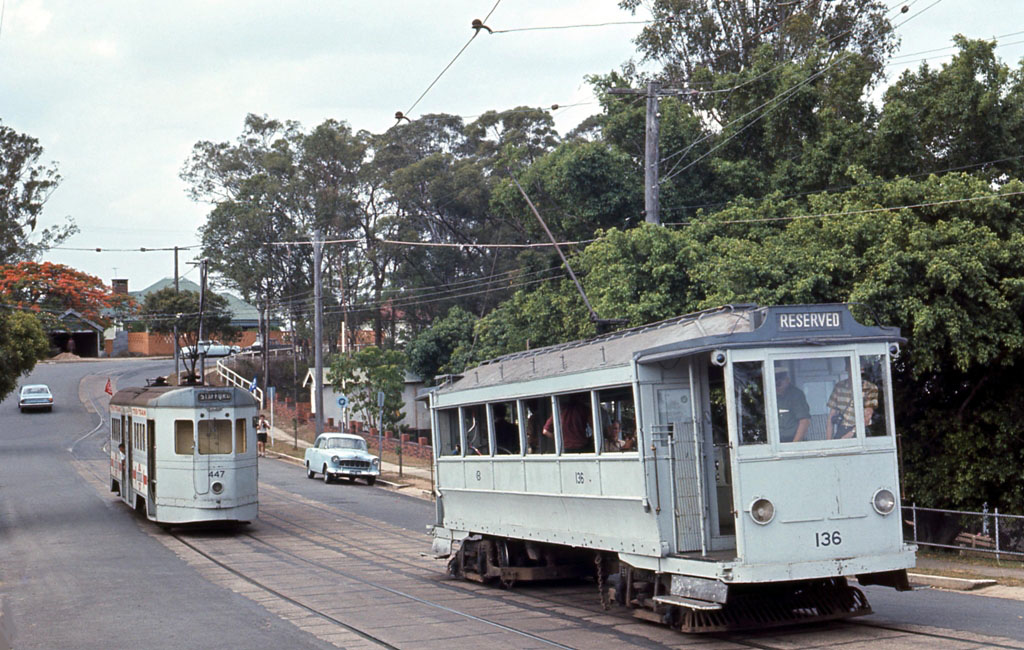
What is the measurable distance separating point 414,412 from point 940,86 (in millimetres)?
36595

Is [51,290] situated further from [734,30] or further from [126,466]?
[734,30]

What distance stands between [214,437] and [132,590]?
710 cm

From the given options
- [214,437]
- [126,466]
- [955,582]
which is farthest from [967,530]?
[126,466]

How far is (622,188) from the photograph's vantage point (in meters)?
35.4

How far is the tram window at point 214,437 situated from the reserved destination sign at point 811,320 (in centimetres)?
1478

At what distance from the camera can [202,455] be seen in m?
22.5

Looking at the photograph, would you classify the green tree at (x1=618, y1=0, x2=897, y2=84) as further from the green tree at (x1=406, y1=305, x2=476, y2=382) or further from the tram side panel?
the tram side panel

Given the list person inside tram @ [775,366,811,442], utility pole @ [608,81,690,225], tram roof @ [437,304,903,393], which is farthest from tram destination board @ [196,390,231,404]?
person inside tram @ [775,366,811,442]

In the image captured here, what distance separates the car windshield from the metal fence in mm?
20610

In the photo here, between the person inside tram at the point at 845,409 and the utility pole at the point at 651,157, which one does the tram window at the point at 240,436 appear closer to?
the utility pole at the point at 651,157

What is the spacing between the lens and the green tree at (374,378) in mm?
44631

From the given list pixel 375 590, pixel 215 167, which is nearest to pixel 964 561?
pixel 375 590

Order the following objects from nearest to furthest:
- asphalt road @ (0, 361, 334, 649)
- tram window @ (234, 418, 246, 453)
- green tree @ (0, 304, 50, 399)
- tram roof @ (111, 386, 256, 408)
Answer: asphalt road @ (0, 361, 334, 649), tram roof @ (111, 386, 256, 408), tram window @ (234, 418, 246, 453), green tree @ (0, 304, 50, 399)

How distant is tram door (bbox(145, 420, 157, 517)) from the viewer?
23234 millimetres
